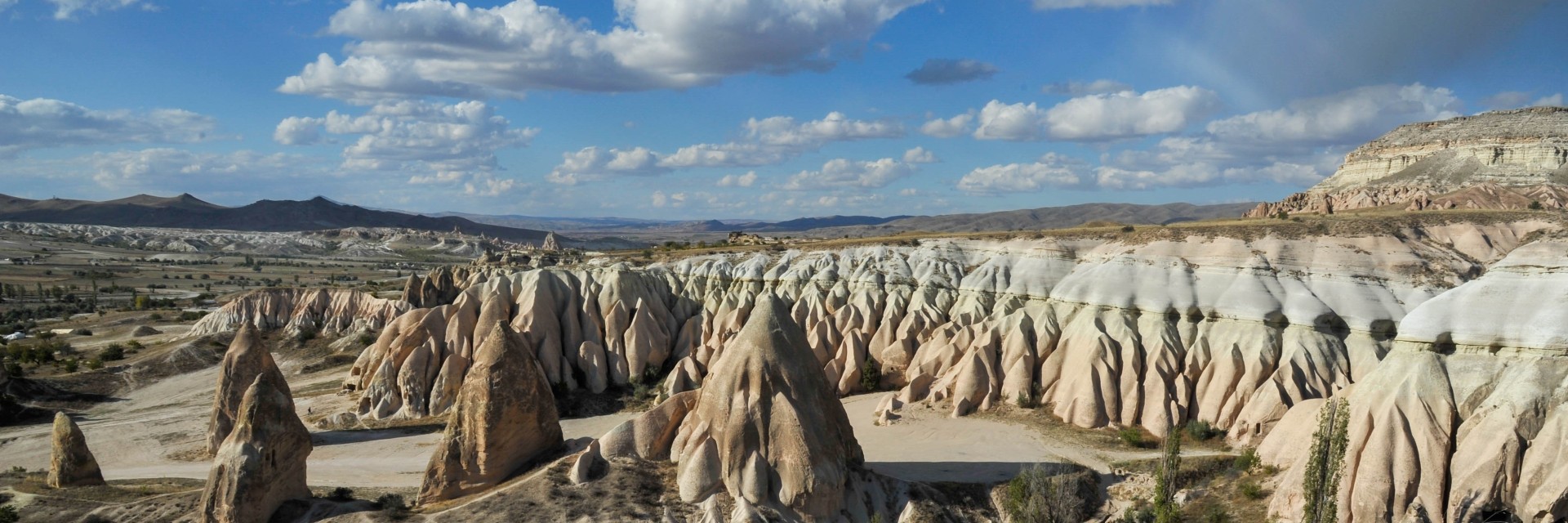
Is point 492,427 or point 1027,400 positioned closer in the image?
point 492,427

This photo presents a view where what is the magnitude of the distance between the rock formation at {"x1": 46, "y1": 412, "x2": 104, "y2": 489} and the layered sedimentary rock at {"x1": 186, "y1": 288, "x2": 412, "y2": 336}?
96.7 feet

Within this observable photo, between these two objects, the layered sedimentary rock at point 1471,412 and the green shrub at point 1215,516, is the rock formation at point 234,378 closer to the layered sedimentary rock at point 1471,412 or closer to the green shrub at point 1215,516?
the green shrub at point 1215,516

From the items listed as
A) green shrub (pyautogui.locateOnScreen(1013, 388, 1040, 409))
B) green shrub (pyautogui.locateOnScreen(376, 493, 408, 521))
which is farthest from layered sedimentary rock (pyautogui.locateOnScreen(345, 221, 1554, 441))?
green shrub (pyautogui.locateOnScreen(376, 493, 408, 521))

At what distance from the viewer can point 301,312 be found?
57344 millimetres

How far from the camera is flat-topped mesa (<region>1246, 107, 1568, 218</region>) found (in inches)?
2625

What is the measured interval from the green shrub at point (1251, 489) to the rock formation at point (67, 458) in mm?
33453

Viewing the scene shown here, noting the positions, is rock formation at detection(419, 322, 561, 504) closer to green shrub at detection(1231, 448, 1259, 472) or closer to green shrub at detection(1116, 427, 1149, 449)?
green shrub at detection(1116, 427, 1149, 449)

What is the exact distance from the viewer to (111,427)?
3578 centimetres

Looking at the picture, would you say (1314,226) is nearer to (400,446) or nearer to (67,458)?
(400,446)

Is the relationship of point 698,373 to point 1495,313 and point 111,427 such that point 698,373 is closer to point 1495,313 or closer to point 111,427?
point 111,427

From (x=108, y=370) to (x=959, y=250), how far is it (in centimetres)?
4904

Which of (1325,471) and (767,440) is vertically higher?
(1325,471)

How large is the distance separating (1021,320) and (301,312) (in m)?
48.8

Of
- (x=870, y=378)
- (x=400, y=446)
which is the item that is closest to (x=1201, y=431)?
(x=870, y=378)
